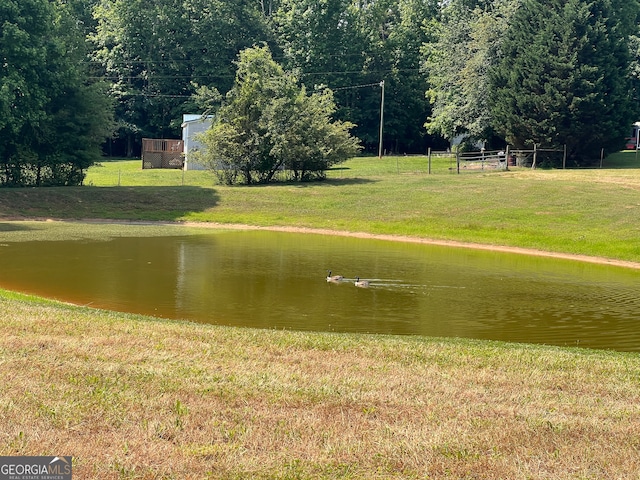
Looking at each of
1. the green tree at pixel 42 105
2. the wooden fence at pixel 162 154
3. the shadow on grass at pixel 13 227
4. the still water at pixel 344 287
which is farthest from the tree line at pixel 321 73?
the still water at pixel 344 287

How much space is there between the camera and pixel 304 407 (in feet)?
24.1

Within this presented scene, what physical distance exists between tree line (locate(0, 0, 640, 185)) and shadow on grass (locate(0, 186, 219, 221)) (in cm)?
374

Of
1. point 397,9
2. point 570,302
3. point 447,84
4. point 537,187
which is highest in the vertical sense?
point 397,9

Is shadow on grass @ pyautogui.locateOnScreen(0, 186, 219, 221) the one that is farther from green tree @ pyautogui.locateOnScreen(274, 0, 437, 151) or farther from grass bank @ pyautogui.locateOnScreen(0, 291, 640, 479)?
green tree @ pyautogui.locateOnScreen(274, 0, 437, 151)

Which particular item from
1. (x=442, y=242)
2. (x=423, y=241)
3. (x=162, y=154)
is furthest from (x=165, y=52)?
(x=442, y=242)

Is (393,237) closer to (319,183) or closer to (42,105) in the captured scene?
(319,183)

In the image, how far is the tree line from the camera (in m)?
43.5

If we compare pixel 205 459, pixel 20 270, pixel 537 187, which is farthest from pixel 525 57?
pixel 205 459

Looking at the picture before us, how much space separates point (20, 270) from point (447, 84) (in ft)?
171

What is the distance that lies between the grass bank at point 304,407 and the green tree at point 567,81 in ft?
148

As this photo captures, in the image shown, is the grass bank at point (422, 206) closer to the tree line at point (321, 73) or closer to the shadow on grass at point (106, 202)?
the shadow on grass at point (106, 202)

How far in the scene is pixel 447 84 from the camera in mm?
66250

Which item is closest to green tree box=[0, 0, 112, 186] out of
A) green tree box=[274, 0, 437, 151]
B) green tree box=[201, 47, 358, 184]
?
green tree box=[201, 47, 358, 184]

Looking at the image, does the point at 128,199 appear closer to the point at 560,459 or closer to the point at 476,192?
the point at 476,192
